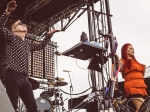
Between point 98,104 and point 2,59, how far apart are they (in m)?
1.44

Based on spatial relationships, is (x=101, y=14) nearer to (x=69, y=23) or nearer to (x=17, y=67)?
(x=17, y=67)

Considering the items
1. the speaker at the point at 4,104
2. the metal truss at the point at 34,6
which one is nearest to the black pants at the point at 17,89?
the speaker at the point at 4,104

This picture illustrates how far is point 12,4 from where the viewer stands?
2959mm

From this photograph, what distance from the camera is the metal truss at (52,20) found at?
9.28m

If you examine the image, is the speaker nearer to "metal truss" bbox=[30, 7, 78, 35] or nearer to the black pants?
the black pants

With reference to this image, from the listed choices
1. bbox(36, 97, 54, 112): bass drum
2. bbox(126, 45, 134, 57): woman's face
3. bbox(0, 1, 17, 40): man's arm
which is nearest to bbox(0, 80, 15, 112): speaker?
bbox(0, 1, 17, 40): man's arm

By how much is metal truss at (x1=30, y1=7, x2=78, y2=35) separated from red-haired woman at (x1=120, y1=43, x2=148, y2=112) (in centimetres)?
530

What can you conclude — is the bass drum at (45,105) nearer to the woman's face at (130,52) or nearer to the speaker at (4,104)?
the woman's face at (130,52)

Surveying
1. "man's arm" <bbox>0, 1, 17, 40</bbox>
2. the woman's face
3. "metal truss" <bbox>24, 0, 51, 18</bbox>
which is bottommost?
the woman's face

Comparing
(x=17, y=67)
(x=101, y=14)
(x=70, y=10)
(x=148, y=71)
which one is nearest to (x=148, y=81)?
(x=148, y=71)

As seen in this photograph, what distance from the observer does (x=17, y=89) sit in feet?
10.3

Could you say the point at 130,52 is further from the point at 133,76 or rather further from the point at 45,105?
the point at 45,105

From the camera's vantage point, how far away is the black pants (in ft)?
10.2

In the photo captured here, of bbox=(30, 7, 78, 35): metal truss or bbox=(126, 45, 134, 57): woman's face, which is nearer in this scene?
bbox=(126, 45, 134, 57): woman's face
